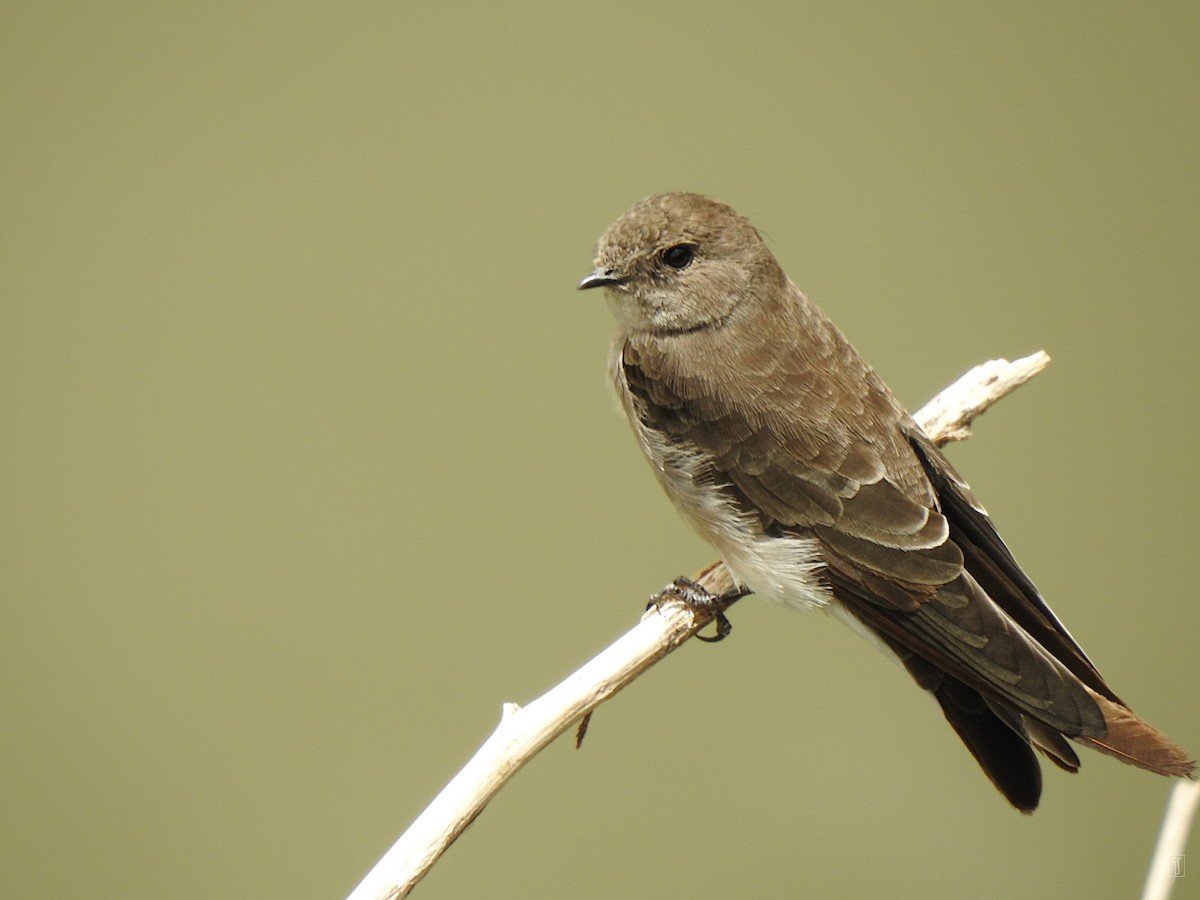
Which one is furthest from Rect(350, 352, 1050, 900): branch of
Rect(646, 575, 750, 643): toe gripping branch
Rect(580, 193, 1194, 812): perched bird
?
Rect(580, 193, 1194, 812): perched bird

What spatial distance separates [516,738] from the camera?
1.42m

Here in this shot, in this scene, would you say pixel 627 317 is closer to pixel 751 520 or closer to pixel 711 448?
pixel 711 448

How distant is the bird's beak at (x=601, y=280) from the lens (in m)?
1.83

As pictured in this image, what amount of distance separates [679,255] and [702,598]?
536mm

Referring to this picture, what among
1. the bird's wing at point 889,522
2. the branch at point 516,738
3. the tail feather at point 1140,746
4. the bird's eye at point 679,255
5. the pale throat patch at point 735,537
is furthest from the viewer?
the bird's eye at point 679,255

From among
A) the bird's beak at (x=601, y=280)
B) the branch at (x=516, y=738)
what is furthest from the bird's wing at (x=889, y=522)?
the branch at (x=516, y=738)

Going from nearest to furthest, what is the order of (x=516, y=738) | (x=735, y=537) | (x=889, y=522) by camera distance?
(x=516, y=738)
(x=889, y=522)
(x=735, y=537)

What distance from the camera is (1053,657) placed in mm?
1632

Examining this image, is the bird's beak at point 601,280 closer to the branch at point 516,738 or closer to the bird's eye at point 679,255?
the bird's eye at point 679,255

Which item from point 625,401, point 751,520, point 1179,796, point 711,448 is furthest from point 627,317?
point 1179,796

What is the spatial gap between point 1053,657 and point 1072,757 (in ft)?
0.46

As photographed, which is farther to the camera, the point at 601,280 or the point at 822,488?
the point at 601,280

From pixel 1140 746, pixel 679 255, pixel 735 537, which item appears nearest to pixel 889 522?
pixel 735 537

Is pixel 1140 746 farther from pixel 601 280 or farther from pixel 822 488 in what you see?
pixel 601 280
